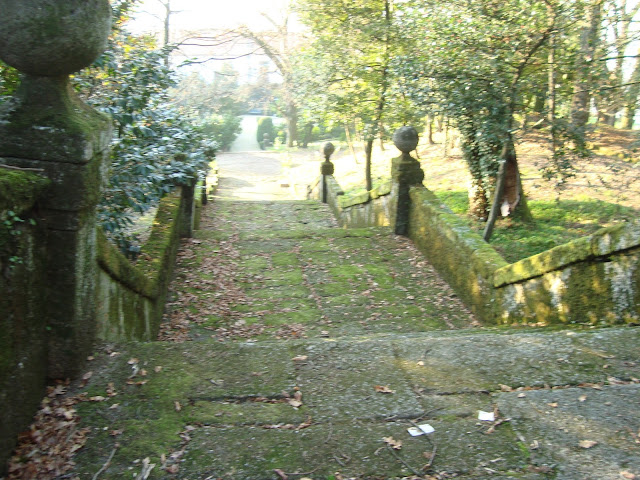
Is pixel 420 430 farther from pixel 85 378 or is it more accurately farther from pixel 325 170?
pixel 325 170

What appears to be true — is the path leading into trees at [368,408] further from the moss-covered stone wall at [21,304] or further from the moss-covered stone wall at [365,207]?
the moss-covered stone wall at [365,207]

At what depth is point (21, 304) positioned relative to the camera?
9.42ft

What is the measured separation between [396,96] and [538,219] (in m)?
4.12

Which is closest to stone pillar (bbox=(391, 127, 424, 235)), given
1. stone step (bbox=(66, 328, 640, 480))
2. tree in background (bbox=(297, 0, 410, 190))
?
tree in background (bbox=(297, 0, 410, 190))

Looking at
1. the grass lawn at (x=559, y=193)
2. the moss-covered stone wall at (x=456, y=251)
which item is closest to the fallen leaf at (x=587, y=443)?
the moss-covered stone wall at (x=456, y=251)

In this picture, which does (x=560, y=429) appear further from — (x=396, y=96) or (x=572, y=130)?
(x=396, y=96)

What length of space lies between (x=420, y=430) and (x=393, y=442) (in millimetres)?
197

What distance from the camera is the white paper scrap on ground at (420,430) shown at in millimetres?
3041

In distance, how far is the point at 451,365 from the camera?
151 inches

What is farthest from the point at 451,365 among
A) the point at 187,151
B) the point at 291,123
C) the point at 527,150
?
the point at 291,123

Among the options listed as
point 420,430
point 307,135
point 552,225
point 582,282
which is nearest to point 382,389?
point 420,430

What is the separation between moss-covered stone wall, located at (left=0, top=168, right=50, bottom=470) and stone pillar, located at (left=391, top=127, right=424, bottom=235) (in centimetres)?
654

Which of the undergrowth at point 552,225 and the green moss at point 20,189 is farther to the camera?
the undergrowth at point 552,225

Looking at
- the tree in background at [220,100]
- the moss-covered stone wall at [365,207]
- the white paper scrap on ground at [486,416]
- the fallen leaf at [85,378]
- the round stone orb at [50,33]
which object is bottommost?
the white paper scrap on ground at [486,416]
